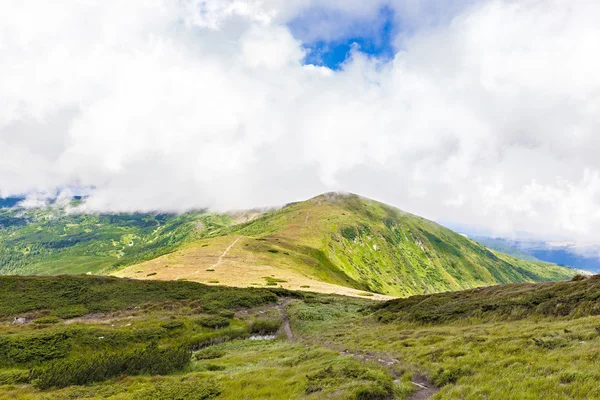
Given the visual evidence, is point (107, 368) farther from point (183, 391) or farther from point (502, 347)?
point (502, 347)

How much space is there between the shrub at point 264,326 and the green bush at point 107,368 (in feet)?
65.5

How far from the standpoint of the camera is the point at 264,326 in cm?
4538

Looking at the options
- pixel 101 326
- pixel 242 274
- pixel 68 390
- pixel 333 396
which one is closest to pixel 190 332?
pixel 101 326

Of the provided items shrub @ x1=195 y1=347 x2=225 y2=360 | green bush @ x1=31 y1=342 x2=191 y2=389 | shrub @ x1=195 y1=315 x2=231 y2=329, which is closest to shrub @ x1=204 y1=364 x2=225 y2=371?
green bush @ x1=31 y1=342 x2=191 y2=389

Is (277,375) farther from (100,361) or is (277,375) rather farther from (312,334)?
(312,334)

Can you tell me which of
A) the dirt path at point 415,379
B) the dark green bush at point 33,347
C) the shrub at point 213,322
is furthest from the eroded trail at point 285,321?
the dark green bush at point 33,347

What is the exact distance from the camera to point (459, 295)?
142 ft

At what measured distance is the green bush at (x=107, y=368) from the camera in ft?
64.6

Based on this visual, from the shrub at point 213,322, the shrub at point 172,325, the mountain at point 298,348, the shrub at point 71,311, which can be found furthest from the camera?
the shrub at point 213,322

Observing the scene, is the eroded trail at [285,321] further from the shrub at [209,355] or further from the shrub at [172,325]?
the shrub at [172,325]

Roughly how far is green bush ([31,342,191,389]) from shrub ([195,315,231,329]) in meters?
17.7

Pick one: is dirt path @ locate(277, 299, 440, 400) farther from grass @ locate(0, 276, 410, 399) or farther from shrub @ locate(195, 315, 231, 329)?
shrub @ locate(195, 315, 231, 329)

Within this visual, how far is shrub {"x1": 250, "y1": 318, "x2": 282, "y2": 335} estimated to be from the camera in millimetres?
44500

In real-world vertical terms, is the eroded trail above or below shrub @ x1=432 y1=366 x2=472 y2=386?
below
